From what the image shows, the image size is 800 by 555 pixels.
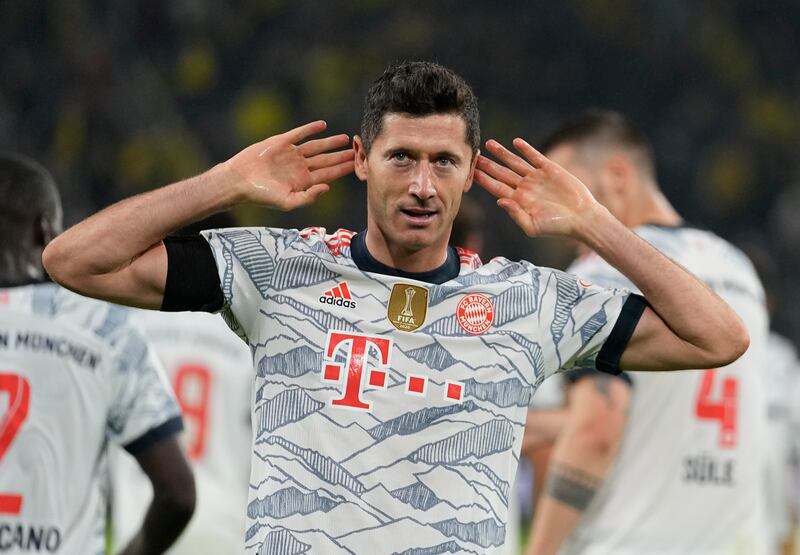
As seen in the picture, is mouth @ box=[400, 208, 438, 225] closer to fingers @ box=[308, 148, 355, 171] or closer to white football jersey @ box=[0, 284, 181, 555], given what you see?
fingers @ box=[308, 148, 355, 171]

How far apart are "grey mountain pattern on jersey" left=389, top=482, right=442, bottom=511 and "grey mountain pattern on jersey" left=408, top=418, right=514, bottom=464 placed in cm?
6

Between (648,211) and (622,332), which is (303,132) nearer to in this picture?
(622,332)

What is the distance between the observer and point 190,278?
10.9ft

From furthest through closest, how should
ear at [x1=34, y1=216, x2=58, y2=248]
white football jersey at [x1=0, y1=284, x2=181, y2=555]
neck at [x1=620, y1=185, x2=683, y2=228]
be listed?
neck at [x1=620, y1=185, x2=683, y2=228]
ear at [x1=34, y1=216, x2=58, y2=248]
white football jersey at [x1=0, y1=284, x2=181, y2=555]

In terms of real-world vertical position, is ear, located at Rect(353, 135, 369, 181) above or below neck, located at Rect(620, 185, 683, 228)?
below

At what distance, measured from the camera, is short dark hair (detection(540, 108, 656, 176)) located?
5.60 metres

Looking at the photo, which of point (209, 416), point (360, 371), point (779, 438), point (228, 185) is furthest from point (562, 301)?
point (779, 438)

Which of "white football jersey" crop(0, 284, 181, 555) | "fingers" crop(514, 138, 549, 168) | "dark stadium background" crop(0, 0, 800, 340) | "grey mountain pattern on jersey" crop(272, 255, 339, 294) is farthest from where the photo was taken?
"dark stadium background" crop(0, 0, 800, 340)


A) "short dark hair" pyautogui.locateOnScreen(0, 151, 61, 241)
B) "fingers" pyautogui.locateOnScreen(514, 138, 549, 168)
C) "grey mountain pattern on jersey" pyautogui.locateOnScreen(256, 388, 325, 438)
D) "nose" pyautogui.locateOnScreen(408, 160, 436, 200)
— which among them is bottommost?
"grey mountain pattern on jersey" pyautogui.locateOnScreen(256, 388, 325, 438)

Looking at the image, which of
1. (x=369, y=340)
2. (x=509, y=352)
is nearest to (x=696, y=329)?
(x=509, y=352)

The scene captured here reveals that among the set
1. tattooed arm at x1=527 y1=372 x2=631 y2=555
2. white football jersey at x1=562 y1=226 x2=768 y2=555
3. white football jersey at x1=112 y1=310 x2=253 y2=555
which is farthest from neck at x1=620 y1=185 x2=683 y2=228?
white football jersey at x1=112 y1=310 x2=253 y2=555

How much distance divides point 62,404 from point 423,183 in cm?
143

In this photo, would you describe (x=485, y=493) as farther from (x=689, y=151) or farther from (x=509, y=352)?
(x=689, y=151)

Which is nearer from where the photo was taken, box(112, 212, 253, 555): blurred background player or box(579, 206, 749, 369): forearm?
box(579, 206, 749, 369): forearm
